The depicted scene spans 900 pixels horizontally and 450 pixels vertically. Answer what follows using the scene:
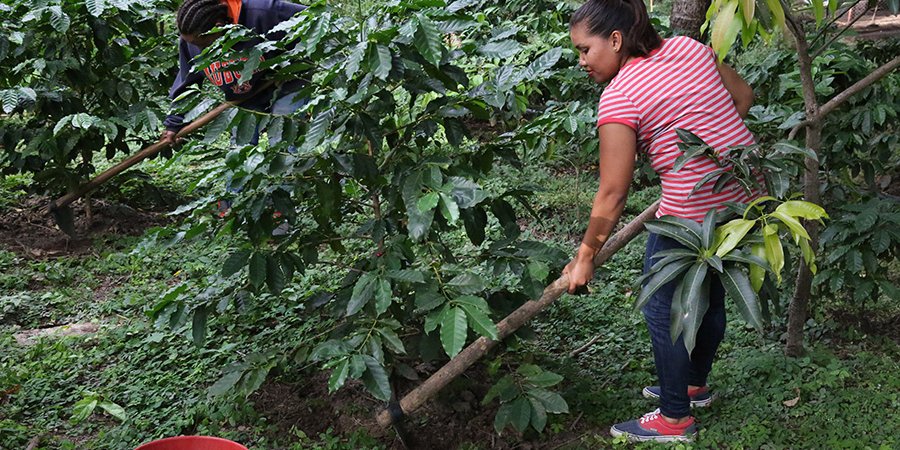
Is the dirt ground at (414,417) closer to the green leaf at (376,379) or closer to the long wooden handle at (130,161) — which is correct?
the green leaf at (376,379)

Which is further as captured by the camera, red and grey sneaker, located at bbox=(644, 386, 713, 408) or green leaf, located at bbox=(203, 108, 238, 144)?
red and grey sneaker, located at bbox=(644, 386, 713, 408)

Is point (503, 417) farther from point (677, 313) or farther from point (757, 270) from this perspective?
point (757, 270)

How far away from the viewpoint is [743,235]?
213 cm

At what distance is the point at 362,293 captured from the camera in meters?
2.40

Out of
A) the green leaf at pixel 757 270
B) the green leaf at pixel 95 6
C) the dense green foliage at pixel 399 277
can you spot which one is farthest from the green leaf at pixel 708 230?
the green leaf at pixel 95 6

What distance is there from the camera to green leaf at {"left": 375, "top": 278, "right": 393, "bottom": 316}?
2305mm

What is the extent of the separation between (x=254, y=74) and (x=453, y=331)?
2.47 m


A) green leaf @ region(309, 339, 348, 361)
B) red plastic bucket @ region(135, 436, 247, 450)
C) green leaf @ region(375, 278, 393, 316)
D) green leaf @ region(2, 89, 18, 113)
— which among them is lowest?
green leaf @ region(2, 89, 18, 113)

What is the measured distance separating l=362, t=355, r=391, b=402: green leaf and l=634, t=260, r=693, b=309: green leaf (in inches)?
29.1

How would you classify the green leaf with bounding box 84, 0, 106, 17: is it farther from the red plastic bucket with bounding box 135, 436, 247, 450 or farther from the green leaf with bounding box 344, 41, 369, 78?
the red plastic bucket with bounding box 135, 436, 247, 450

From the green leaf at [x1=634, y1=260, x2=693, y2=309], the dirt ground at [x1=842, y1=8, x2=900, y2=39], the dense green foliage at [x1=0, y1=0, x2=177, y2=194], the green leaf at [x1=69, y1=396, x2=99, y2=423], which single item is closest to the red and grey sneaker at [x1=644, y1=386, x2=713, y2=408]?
the green leaf at [x1=634, y1=260, x2=693, y2=309]

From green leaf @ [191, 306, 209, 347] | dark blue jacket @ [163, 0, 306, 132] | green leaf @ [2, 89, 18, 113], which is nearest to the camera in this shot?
green leaf @ [191, 306, 209, 347]

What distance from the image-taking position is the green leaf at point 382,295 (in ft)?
7.56

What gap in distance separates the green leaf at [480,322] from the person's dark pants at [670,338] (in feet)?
2.21
